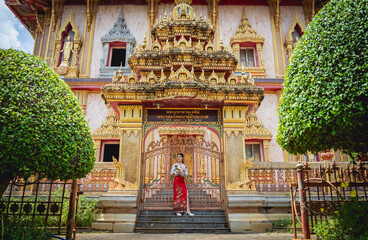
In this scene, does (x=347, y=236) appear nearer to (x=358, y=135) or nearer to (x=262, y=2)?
(x=358, y=135)

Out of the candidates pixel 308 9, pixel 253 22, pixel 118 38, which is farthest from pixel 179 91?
pixel 308 9

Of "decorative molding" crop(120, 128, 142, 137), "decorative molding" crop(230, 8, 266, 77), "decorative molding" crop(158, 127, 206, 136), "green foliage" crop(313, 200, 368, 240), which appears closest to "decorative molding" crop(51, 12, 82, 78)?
"decorative molding" crop(158, 127, 206, 136)

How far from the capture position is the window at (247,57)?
16.1m

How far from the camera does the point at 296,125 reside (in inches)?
203

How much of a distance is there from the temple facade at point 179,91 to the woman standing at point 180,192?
0.28 metres

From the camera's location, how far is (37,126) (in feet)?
14.7

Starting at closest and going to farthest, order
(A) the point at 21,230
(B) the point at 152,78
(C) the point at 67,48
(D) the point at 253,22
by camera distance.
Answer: (A) the point at 21,230 < (B) the point at 152,78 < (C) the point at 67,48 < (D) the point at 253,22

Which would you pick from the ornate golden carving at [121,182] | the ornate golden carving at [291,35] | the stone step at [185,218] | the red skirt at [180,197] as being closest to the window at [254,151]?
the ornate golden carving at [291,35]

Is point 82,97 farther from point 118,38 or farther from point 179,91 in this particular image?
point 179,91

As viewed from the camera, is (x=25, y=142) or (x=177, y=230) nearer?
(x=25, y=142)

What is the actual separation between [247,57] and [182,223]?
37.6 ft

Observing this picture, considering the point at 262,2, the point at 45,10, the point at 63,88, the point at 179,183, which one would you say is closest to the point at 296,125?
the point at 179,183

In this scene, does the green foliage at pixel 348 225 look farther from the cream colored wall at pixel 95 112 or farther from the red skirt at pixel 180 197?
the cream colored wall at pixel 95 112

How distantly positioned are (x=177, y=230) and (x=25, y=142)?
4.42 meters
